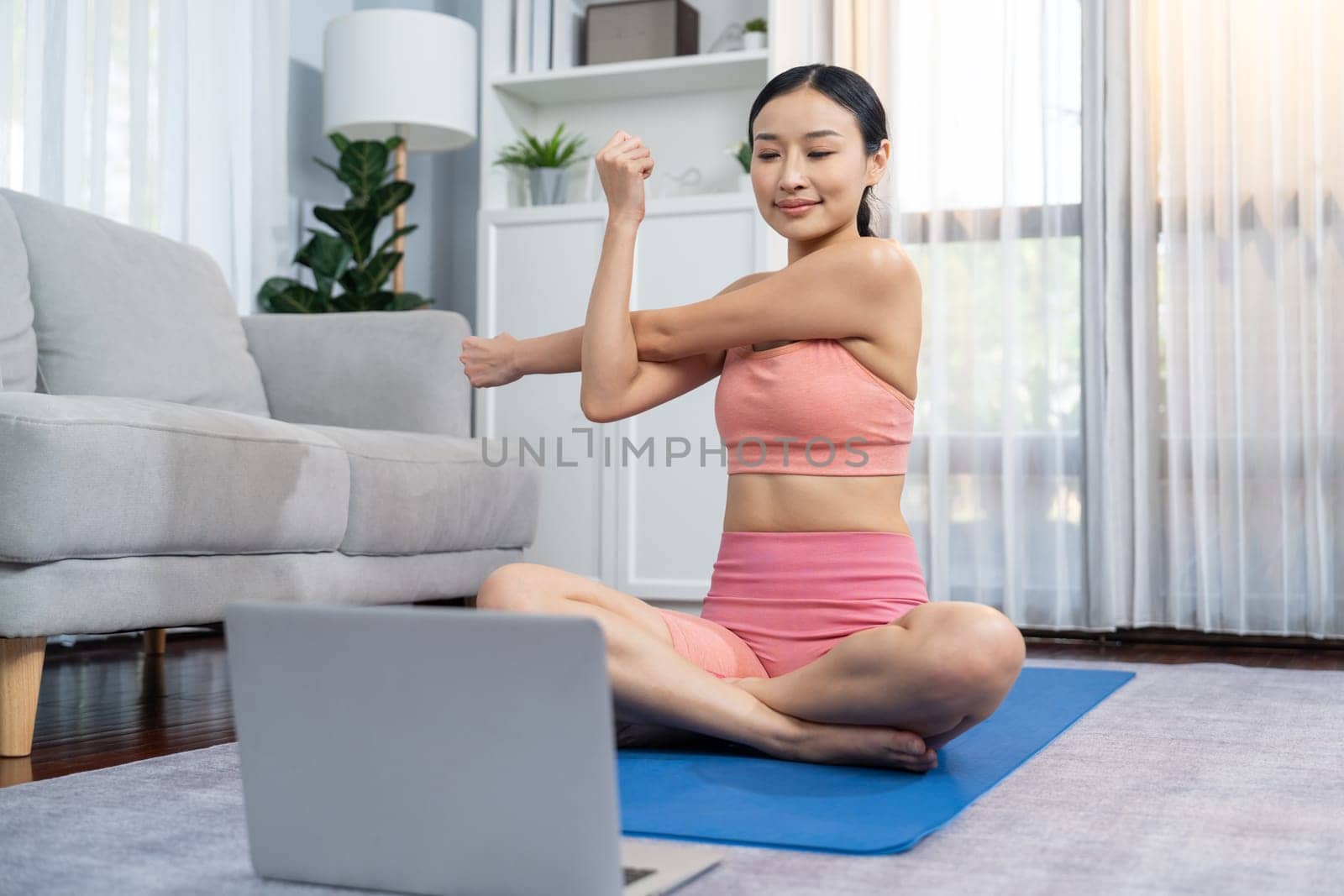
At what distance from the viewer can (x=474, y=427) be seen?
3.83m

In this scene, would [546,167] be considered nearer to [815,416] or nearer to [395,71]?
[395,71]

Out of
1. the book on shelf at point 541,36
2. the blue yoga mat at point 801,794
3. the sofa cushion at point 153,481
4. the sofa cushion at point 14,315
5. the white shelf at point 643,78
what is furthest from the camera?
the book on shelf at point 541,36

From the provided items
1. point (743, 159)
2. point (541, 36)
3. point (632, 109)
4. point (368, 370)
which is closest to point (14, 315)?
point (368, 370)

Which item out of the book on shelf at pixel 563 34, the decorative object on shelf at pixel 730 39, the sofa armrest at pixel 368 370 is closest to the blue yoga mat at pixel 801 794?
the sofa armrest at pixel 368 370

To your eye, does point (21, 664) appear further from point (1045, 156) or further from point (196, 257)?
point (1045, 156)

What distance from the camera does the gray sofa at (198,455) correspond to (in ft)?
5.31

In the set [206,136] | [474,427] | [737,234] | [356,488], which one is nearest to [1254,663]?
[737,234]

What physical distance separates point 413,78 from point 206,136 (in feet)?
1.79

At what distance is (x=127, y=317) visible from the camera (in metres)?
2.45

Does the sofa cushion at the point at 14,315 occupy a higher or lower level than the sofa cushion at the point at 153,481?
higher

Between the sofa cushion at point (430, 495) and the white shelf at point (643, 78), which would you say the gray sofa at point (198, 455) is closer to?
the sofa cushion at point (430, 495)

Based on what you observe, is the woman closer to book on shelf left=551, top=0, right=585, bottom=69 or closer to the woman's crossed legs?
the woman's crossed legs

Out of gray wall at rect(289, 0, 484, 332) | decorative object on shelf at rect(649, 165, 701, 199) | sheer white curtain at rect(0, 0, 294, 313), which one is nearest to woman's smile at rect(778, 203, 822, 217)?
sheer white curtain at rect(0, 0, 294, 313)

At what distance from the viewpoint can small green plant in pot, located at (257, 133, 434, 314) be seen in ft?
11.6
